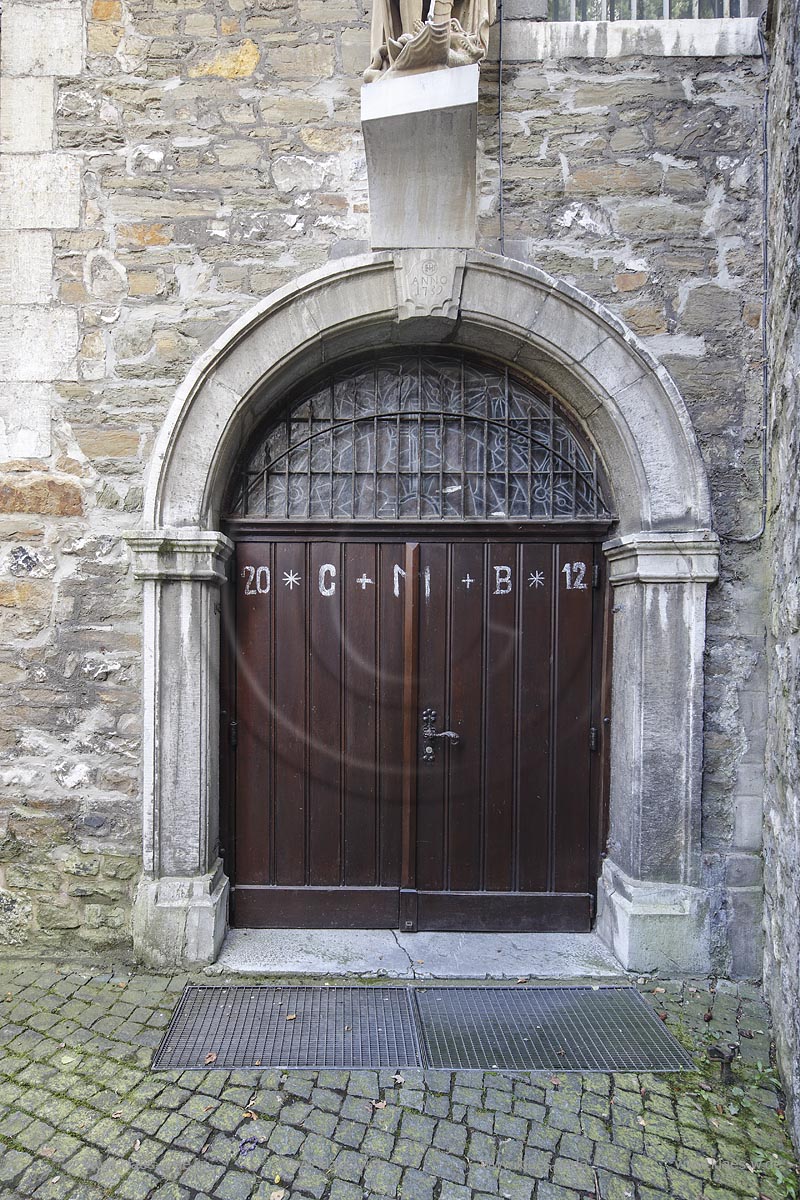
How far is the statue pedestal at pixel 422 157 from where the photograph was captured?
2.79 m

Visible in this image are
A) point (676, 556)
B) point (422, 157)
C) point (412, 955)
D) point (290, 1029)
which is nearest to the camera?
point (290, 1029)

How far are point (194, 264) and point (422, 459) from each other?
1.41 meters

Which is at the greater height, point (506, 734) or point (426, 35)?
point (426, 35)

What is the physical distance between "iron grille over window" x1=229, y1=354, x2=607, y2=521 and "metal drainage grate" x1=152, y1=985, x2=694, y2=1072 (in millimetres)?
2208

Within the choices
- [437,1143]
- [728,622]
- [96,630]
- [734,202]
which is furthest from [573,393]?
[437,1143]

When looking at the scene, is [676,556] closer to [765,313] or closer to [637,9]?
[765,313]

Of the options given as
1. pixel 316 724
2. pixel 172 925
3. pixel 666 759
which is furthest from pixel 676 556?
pixel 172 925

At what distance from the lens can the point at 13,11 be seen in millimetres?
3086

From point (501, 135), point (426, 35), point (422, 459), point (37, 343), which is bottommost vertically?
→ point (422, 459)

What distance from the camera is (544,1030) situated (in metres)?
2.66

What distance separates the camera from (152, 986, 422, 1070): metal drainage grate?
2473mm

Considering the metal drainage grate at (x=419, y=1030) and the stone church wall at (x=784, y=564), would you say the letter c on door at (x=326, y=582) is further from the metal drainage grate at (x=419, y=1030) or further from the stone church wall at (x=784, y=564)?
the stone church wall at (x=784, y=564)

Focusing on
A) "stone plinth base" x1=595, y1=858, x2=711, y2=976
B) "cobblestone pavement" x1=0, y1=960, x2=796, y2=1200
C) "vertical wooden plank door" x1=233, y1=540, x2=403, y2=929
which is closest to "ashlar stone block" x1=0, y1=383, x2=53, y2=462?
"vertical wooden plank door" x1=233, y1=540, x2=403, y2=929

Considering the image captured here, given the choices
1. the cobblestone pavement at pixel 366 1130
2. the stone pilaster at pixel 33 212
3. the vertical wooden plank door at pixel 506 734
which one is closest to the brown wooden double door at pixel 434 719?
the vertical wooden plank door at pixel 506 734
